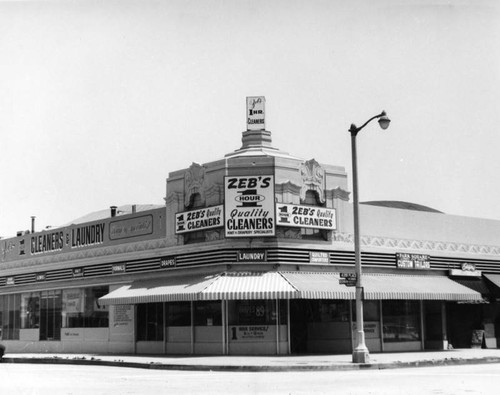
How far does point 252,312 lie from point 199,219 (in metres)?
4.15

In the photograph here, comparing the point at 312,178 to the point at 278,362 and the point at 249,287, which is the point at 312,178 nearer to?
the point at 249,287

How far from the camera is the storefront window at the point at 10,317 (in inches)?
1659

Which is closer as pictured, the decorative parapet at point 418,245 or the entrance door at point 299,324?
the entrance door at point 299,324

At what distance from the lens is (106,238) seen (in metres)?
36.2

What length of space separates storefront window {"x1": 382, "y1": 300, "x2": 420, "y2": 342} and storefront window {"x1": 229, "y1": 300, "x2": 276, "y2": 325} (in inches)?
213

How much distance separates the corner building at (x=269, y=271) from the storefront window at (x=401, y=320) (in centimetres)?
6

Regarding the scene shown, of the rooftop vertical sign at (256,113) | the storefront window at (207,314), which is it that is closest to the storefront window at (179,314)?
the storefront window at (207,314)

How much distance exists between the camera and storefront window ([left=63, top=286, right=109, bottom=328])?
35.8m

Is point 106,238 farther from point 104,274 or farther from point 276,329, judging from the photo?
point 276,329

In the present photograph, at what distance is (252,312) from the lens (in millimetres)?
29078

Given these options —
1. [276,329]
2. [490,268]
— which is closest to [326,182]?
[276,329]

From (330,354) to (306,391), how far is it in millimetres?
13534

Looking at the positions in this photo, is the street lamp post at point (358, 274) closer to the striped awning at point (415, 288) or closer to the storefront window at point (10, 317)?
the striped awning at point (415, 288)

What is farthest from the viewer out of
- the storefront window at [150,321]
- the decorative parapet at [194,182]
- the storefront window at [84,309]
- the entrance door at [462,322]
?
the storefront window at [84,309]
